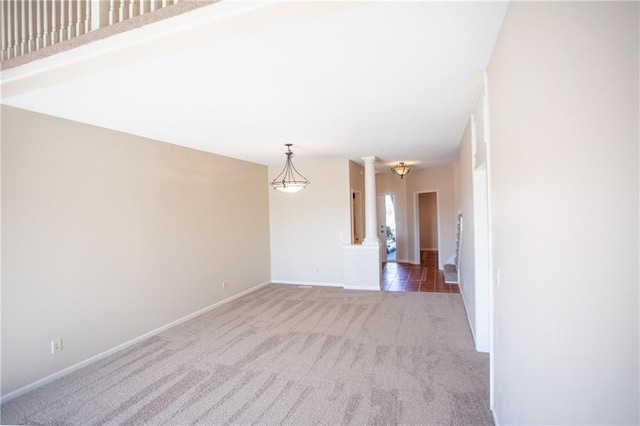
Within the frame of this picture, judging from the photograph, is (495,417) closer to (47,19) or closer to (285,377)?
(285,377)

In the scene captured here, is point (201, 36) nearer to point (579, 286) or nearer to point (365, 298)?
point (579, 286)

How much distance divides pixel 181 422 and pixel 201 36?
8.91 feet

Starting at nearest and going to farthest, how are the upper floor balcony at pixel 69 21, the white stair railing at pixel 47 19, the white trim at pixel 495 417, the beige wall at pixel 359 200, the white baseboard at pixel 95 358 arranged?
the upper floor balcony at pixel 69 21, the white trim at pixel 495 417, the white stair railing at pixel 47 19, the white baseboard at pixel 95 358, the beige wall at pixel 359 200

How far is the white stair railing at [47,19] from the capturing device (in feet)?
7.94

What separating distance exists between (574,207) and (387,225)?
9754 mm

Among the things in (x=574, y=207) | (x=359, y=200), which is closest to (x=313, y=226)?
(x=359, y=200)

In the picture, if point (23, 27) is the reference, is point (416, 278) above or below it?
below

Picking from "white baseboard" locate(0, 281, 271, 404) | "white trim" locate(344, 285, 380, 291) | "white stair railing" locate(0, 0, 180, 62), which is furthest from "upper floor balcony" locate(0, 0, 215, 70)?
"white trim" locate(344, 285, 380, 291)

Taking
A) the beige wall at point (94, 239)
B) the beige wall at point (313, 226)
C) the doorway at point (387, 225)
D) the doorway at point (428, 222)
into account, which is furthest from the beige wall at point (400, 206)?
the beige wall at point (94, 239)

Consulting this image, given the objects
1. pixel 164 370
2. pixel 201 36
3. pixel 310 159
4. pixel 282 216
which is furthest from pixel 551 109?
pixel 282 216

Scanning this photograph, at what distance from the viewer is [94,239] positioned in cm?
360

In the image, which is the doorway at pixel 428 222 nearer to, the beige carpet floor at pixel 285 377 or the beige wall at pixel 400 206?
the beige wall at pixel 400 206

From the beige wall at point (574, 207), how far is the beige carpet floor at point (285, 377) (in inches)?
47.4

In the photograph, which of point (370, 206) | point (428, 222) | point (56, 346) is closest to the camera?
point (56, 346)
